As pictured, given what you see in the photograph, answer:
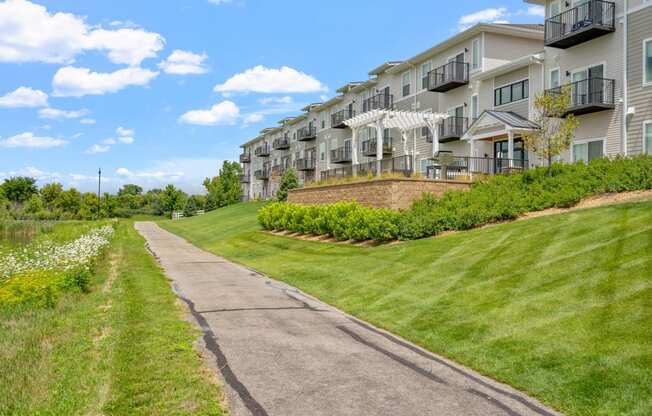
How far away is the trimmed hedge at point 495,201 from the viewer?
1678 centimetres

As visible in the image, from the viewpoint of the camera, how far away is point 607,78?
2211 centimetres

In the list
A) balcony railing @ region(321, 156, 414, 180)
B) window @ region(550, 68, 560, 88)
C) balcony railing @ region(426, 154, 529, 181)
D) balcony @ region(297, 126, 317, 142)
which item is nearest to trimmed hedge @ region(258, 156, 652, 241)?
balcony railing @ region(426, 154, 529, 181)

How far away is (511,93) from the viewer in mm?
28109

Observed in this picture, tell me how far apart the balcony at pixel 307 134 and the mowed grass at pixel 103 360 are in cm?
4725

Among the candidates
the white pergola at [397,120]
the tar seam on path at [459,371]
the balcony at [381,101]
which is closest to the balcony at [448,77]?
the white pergola at [397,120]

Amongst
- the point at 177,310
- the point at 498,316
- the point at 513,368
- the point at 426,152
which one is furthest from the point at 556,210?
the point at 426,152

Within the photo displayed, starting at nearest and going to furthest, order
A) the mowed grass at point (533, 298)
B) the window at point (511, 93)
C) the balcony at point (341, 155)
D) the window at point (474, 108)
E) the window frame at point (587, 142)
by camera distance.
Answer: the mowed grass at point (533, 298)
the window frame at point (587, 142)
the window at point (511, 93)
the window at point (474, 108)
the balcony at point (341, 155)

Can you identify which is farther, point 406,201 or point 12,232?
point 12,232

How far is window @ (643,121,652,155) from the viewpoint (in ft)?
68.0

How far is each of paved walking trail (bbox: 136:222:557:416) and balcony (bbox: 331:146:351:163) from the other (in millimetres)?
37890

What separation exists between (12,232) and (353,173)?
3262 cm

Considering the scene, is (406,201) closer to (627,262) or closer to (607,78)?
(607,78)

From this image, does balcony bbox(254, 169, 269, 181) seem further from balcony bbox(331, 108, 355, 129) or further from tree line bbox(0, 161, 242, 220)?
balcony bbox(331, 108, 355, 129)

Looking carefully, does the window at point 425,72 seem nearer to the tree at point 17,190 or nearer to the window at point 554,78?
the window at point 554,78
